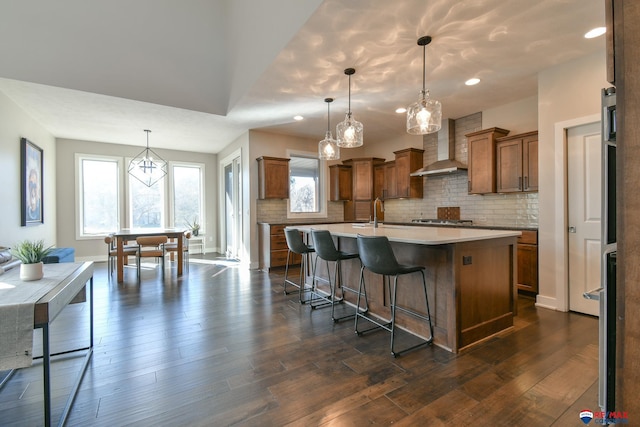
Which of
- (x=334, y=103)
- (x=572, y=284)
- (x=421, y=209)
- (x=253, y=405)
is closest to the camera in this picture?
(x=253, y=405)

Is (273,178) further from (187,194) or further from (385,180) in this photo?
(187,194)

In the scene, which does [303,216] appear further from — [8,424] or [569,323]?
[8,424]

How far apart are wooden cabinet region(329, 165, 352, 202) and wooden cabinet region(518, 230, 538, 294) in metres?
3.80

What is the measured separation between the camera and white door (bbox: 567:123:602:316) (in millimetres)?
2990

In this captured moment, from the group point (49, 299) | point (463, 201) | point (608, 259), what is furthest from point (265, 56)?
point (463, 201)

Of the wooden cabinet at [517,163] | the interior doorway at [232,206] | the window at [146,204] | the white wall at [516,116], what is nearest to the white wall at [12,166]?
the window at [146,204]

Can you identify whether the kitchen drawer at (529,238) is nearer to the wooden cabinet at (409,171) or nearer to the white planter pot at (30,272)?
the wooden cabinet at (409,171)

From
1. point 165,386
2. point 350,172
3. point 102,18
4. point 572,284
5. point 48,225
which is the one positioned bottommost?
point 165,386

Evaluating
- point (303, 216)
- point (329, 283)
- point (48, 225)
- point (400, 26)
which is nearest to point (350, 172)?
point (303, 216)

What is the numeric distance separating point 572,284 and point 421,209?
3071 mm

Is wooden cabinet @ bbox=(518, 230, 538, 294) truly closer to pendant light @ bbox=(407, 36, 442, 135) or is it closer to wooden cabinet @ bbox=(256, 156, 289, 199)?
pendant light @ bbox=(407, 36, 442, 135)

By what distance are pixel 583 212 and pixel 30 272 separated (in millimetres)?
4691

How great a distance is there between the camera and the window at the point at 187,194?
7492 mm

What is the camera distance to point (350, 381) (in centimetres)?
190
